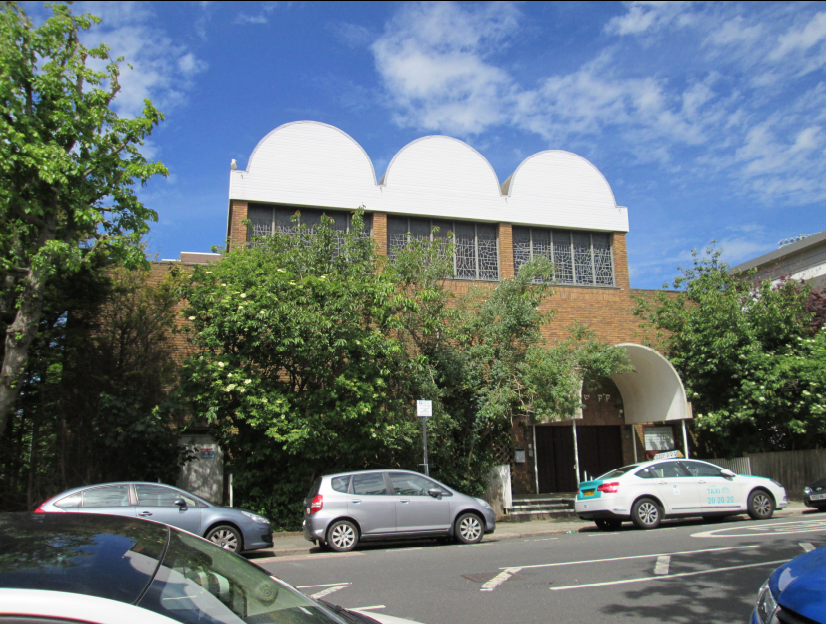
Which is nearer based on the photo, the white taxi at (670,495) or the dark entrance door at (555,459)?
the white taxi at (670,495)

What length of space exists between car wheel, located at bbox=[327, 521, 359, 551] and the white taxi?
16.9 ft

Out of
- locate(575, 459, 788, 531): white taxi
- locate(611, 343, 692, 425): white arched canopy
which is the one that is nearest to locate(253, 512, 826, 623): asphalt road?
locate(575, 459, 788, 531): white taxi

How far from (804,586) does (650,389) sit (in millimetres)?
16826

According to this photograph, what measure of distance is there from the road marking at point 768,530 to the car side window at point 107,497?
1001 centimetres

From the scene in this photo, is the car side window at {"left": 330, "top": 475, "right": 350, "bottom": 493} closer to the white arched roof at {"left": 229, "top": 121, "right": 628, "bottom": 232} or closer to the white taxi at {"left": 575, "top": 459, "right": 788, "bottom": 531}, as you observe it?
the white taxi at {"left": 575, "top": 459, "right": 788, "bottom": 531}

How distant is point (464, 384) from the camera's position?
51.9 feet

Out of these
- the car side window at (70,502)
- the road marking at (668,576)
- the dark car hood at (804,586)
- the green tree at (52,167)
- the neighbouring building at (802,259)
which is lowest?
the road marking at (668,576)

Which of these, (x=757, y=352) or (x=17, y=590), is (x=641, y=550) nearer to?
(x=17, y=590)

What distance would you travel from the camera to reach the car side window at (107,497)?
10.4 metres

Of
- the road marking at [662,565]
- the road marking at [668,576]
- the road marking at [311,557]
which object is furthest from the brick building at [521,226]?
the road marking at [668,576]

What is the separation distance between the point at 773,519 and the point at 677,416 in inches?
204

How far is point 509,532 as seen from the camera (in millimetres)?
13523

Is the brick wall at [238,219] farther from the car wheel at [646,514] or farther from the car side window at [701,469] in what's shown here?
the car side window at [701,469]

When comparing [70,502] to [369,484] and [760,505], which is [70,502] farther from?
[760,505]
